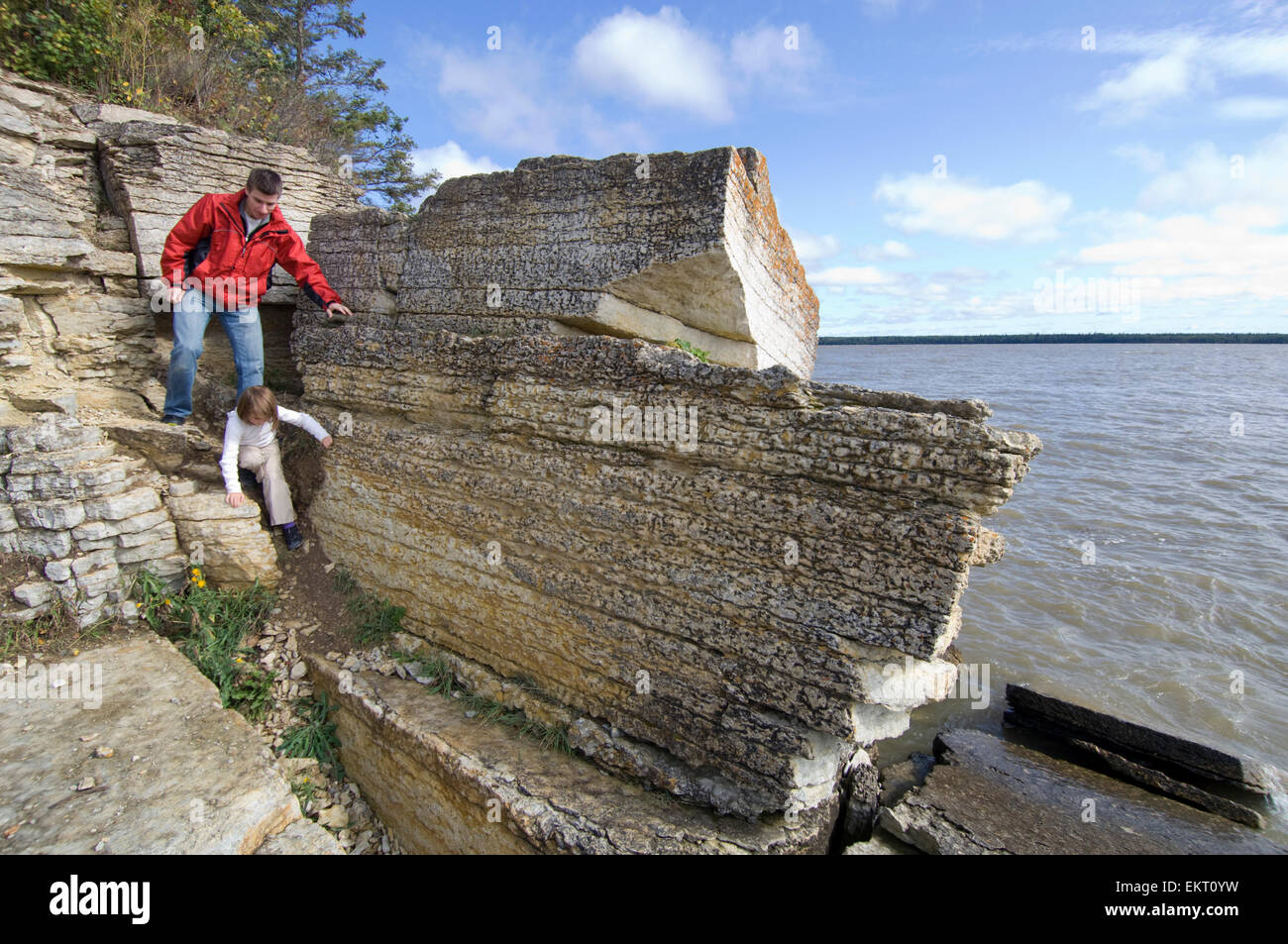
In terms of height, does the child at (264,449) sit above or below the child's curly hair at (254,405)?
below

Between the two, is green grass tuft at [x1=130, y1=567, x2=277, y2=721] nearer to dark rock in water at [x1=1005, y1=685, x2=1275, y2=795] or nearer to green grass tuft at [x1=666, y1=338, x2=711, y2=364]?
green grass tuft at [x1=666, y1=338, x2=711, y2=364]

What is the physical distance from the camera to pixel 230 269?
519 cm

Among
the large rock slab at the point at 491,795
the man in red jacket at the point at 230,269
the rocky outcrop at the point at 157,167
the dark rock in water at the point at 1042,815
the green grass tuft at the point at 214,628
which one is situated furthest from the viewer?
the rocky outcrop at the point at 157,167

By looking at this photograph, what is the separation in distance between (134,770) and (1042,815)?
22.4ft

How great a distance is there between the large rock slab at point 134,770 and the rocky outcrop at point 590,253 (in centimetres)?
339

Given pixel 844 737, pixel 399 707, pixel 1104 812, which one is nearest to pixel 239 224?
pixel 399 707

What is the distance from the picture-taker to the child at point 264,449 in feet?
16.9

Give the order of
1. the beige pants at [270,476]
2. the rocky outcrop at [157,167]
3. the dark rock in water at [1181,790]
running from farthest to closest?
1. the rocky outcrop at [157,167]
2. the dark rock in water at [1181,790]
3. the beige pants at [270,476]

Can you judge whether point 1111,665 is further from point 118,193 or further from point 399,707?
point 118,193

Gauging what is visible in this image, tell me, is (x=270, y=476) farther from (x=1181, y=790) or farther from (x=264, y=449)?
(x=1181, y=790)

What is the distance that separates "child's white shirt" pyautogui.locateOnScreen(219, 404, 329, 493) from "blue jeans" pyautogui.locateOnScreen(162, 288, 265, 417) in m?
0.57

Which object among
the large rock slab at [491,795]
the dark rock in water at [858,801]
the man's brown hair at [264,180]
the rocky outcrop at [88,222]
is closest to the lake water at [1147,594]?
the dark rock in water at [858,801]

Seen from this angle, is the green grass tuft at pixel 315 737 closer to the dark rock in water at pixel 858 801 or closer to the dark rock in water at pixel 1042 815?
the dark rock in water at pixel 858 801
